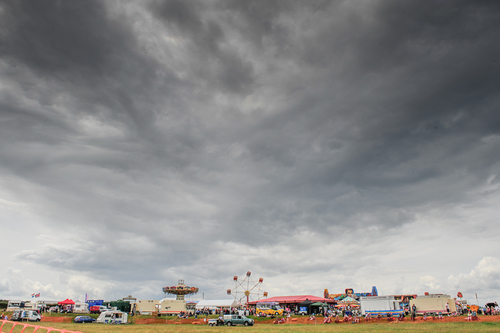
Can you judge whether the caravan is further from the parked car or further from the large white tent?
the large white tent

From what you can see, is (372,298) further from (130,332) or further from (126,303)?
(126,303)

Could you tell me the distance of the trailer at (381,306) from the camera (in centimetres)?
5816

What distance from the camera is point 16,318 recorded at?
189 ft

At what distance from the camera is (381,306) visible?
59.3 metres

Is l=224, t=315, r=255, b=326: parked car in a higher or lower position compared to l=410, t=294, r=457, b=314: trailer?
lower

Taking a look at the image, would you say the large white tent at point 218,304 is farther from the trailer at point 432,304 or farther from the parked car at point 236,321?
the trailer at point 432,304

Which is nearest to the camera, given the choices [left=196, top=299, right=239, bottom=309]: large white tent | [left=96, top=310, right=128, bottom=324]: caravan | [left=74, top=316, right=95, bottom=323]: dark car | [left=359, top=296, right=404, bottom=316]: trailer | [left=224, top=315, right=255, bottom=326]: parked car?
[left=224, top=315, right=255, bottom=326]: parked car

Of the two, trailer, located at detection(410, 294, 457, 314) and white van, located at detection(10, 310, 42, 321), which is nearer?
white van, located at detection(10, 310, 42, 321)

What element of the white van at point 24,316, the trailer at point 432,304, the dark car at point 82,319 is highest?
the trailer at point 432,304

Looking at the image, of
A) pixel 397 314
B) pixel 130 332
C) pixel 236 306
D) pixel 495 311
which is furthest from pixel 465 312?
pixel 130 332

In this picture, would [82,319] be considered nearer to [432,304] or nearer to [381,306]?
[381,306]

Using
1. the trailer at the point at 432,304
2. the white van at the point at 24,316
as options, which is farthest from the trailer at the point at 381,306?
the white van at the point at 24,316

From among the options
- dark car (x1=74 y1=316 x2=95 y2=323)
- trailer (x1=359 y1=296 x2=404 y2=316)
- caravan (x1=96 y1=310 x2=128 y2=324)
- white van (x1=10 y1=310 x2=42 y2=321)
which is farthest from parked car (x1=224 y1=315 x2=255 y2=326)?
white van (x1=10 y1=310 x2=42 y2=321)

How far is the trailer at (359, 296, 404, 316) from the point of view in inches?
2290
